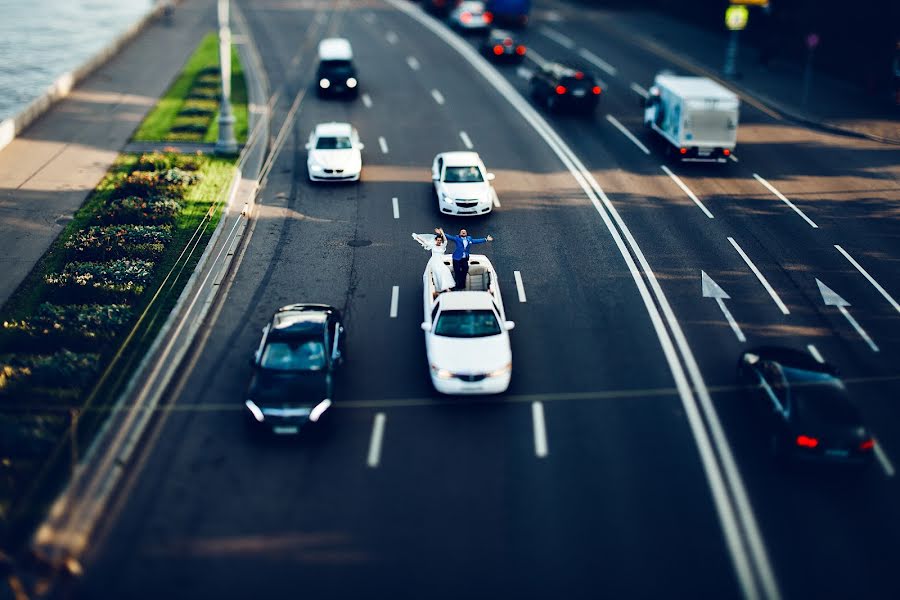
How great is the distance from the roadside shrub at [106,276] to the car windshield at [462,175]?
9.44 metres

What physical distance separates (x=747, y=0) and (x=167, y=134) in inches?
1121

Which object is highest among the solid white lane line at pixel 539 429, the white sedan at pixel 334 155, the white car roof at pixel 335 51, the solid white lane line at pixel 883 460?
the white car roof at pixel 335 51

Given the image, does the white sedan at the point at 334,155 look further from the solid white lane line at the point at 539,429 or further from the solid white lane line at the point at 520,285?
the solid white lane line at the point at 539,429

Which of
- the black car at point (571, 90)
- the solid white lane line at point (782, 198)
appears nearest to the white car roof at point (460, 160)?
the solid white lane line at point (782, 198)

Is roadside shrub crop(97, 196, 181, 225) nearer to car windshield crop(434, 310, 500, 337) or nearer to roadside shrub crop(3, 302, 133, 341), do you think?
roadside shrub crop(3, 302, 133, 341)

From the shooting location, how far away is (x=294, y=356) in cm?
1869

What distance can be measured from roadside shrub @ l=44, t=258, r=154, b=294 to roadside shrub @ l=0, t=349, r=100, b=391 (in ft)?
11.6

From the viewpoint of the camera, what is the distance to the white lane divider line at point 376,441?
17.0 meters

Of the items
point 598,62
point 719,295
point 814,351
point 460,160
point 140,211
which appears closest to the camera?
point 814,351

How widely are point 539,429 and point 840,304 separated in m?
9.73

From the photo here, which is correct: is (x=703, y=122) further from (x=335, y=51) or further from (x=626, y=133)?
(x=335, y=51)

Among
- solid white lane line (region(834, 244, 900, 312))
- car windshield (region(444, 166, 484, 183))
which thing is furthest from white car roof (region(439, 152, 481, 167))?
solid white lane line (region(834, 244, 900, 312))

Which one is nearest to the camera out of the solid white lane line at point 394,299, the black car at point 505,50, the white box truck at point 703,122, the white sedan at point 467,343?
the white sedan at point 467,343

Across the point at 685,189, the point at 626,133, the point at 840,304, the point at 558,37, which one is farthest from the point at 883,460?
the point at 558,37
